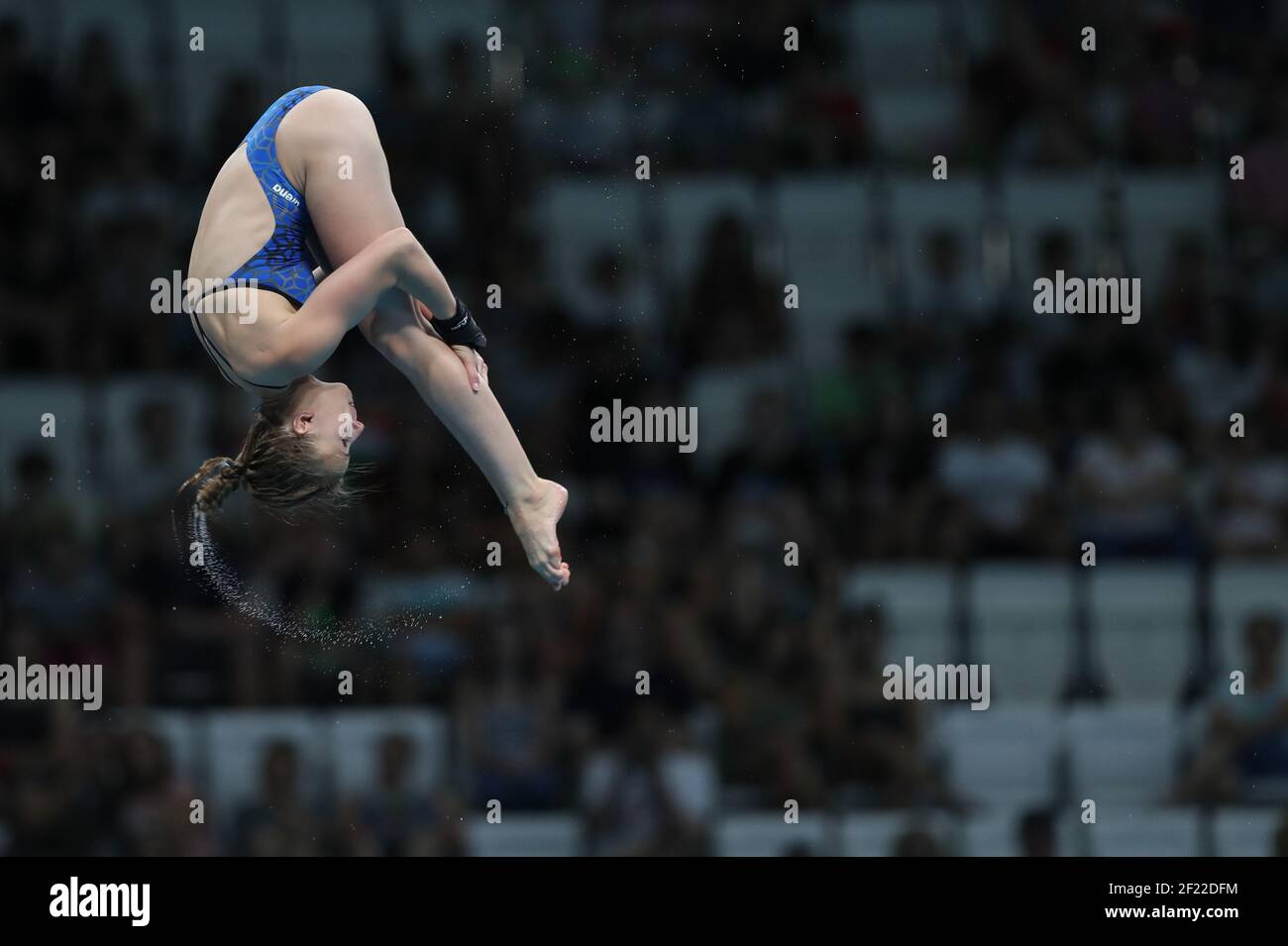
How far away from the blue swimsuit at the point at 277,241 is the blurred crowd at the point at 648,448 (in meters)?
2.26

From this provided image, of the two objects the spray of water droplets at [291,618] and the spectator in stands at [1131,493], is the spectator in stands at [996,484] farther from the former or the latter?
the spray of water droplets at [291,618]

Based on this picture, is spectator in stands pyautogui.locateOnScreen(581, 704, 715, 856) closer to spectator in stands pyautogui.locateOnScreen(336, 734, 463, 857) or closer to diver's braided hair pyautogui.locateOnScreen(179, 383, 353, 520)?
spectator in stands pyautogui.locateOnScreen(336, 734, 463, 857)

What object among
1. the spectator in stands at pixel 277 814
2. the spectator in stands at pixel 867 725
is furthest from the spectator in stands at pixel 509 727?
the spectator in stands at pixel 867 725

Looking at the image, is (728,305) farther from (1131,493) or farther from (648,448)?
(1131,493)

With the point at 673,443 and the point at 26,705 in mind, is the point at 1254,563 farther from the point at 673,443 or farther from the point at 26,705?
the point at 26,705

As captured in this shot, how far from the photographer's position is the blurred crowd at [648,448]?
27.3 feet

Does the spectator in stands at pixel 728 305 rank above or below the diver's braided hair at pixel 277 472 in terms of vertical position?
above

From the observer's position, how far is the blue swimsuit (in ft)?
19.1

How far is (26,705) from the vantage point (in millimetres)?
8266

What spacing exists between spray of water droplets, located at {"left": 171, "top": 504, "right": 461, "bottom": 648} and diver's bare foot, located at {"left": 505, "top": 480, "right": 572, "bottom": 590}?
5.50 ft

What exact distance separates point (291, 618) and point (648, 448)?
5.86ft

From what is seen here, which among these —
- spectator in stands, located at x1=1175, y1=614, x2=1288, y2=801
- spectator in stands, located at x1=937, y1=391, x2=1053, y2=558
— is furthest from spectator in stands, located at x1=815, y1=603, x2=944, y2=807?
spectator in stands, located at x1=1175, y1=614, x2=1288, y2=801

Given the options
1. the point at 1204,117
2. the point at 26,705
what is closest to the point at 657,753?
the point at 26,705
